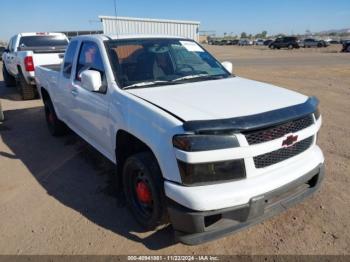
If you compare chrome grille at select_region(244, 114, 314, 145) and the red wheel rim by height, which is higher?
chrome grille at select_region(244, 114, 314, 145)

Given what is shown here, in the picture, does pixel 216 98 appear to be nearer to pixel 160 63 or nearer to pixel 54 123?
pixel 160 63

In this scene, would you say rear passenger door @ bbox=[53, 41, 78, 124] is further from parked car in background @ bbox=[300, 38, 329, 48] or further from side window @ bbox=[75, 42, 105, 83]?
parked car in background @ bbox=[300, 38, 329, 48]

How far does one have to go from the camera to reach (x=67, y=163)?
195 inches

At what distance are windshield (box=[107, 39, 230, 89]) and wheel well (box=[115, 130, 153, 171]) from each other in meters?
0.52

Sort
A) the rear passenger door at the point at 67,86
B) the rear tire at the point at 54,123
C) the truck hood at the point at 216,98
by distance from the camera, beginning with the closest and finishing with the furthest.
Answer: the truck hood at the point at 216,98 → the rear passenger door at the point at 67,86 → the rear tire at the point at 54,123

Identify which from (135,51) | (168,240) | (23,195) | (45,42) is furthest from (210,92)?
(45,42)

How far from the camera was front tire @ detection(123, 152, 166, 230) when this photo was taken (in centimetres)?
278

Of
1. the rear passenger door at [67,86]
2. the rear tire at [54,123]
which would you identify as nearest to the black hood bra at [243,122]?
the rear passenger door at [67,86]

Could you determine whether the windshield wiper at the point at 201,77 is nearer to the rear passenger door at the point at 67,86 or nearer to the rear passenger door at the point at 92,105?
the rear passenger door at the point at 92,105

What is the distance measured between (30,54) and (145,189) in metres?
7.56

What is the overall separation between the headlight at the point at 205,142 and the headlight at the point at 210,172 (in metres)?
0.13

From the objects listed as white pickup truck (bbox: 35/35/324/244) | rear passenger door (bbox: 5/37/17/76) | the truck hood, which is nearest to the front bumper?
white pickup truck (bbox: 35/35/324/244)

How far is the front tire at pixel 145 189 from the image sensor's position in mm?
2777

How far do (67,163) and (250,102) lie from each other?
3212 mm
